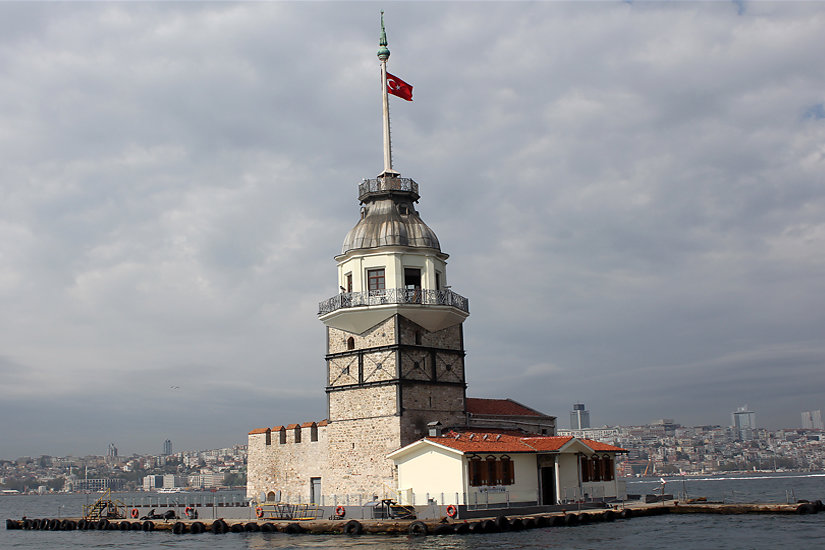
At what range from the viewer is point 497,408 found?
164ft

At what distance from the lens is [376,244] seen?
1778 inches

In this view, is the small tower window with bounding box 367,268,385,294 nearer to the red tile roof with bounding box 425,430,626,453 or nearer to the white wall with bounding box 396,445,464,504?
the red tile roof with bounding box 425,430,626,453

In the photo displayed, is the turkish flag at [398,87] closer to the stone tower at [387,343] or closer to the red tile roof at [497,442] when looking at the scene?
the stone tower at [387,343]

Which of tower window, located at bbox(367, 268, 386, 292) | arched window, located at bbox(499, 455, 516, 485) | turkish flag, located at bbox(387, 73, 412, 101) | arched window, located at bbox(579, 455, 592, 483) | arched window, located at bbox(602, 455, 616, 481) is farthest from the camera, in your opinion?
turkish flag, located at bbox(387, 73, 412, 101)

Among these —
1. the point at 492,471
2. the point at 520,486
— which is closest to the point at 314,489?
the point at 492,471

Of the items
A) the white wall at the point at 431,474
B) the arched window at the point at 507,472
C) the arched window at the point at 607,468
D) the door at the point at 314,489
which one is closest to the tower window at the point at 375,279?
the white wall at the point at 431,474

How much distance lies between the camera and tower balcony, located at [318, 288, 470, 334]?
4347cm

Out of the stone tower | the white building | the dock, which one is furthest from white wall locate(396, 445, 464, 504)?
the dock

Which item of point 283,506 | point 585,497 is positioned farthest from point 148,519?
point 585,497

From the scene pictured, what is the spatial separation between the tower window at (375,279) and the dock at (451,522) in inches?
473

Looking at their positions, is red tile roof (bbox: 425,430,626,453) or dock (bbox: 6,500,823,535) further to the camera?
red tile roof (bbox: 425,430,626,453)

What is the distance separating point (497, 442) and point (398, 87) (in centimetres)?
1959

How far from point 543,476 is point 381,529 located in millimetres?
9582

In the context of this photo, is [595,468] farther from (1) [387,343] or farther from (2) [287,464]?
(2) [287,464]
